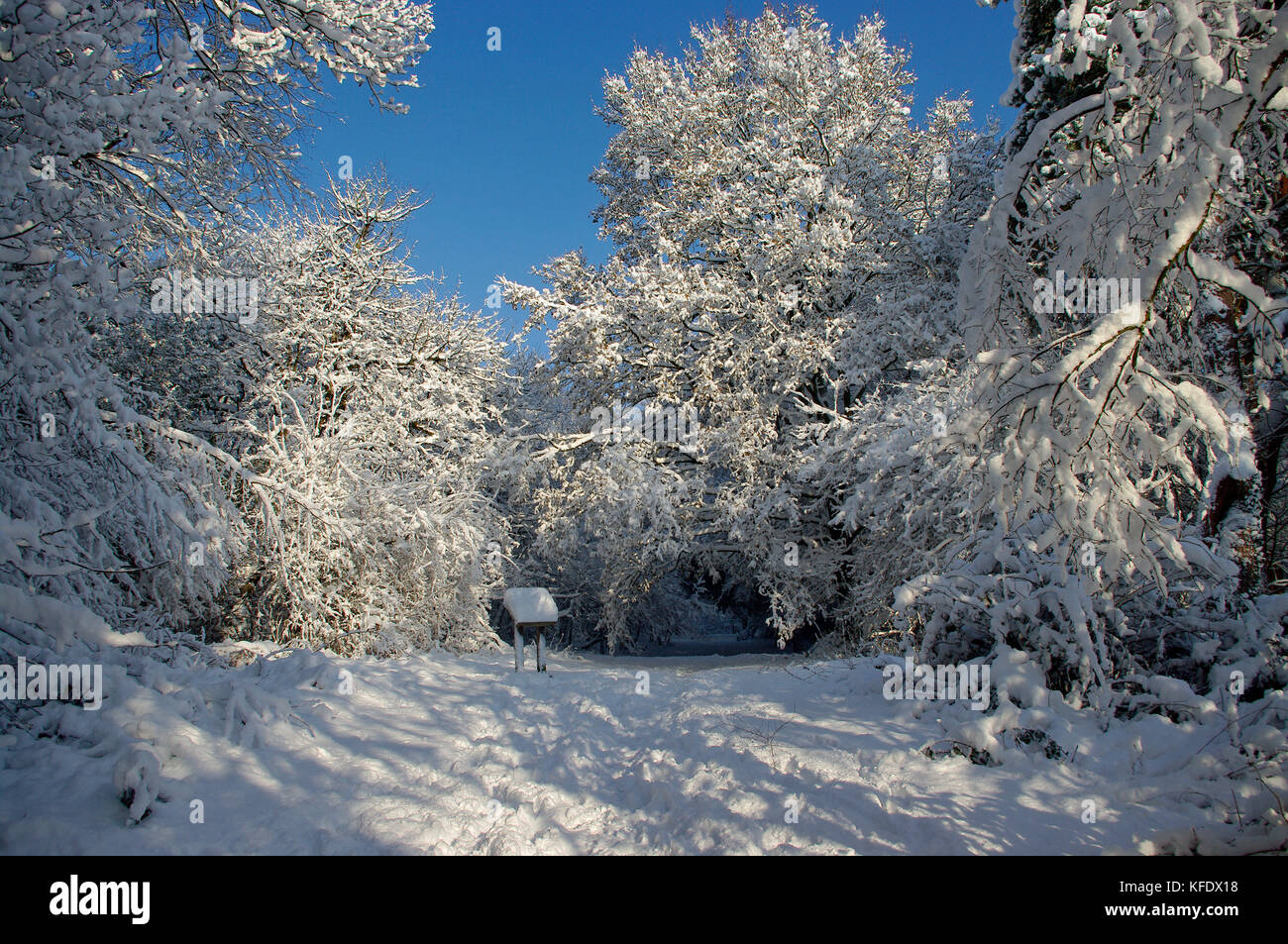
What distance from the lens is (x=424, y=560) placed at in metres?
10.4

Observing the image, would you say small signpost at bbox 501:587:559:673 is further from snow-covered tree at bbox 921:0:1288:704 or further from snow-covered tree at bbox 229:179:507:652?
snow-covered tree at bbox 921:0:1288:704

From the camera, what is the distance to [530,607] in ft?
25.6

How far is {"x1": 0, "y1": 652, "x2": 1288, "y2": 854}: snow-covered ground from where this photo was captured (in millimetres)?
3072

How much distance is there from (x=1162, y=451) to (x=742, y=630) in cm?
2246

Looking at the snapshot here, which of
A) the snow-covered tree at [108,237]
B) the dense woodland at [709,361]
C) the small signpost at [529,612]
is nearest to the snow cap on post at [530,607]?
the small signpost at [529,612]

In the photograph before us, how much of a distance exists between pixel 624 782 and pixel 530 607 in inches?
158

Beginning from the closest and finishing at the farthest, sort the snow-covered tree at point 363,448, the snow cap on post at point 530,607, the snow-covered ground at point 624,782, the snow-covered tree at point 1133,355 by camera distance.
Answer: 1. the snow-covered tree at point 1133,355
2. the snow-covered ground at point 624,782
3. the snow cap on post at point 530,607
4. the snow-covered tree at point 363,448

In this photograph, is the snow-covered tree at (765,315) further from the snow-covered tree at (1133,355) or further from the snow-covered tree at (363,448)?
the snow-covered tree at (1133,355)

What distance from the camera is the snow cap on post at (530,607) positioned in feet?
25.2

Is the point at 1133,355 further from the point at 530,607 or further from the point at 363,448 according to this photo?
the point at 363,448

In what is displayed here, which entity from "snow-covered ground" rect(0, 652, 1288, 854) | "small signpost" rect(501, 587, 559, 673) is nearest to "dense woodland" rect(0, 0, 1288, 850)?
"snow-covered ground" rect(0, 652, 1288, 854)

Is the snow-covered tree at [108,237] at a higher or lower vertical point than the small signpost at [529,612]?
higher

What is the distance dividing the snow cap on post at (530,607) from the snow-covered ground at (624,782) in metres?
2.44

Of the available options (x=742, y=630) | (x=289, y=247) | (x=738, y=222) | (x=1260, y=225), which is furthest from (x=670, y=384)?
(x=742, y=630)
